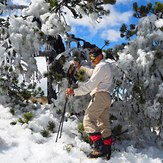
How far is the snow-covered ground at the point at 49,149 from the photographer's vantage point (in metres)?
6.52

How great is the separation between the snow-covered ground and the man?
0.30 meters

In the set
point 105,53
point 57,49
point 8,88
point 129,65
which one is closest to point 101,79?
point 129,65

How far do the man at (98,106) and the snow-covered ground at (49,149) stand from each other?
299 millimetres

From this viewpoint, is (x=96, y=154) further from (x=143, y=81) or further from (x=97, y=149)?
(x=143, y=81)

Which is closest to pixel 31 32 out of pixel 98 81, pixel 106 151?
pixel 98 81

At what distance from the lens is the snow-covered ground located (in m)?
6.52

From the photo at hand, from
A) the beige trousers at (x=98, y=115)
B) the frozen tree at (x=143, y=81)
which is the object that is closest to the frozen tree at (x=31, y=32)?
the frozen tree at (x=143, y=81)

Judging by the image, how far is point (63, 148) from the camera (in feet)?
22.8

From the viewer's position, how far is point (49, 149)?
6.93 m

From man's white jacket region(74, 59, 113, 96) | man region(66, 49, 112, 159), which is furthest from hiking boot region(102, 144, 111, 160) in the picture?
man's white jacket region(74, 59, 113, 96)

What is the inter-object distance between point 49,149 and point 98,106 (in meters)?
1.34

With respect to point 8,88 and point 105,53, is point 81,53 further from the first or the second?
point 8,88

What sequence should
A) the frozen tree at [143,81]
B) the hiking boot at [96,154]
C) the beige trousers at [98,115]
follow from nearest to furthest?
the hiking boot at [96,154] → the beige trousers at [98,115] → the frozen tree at [143,81]

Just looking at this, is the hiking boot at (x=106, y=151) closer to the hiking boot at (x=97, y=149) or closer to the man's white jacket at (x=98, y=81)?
the hiking boot at (x=97, y=149)
